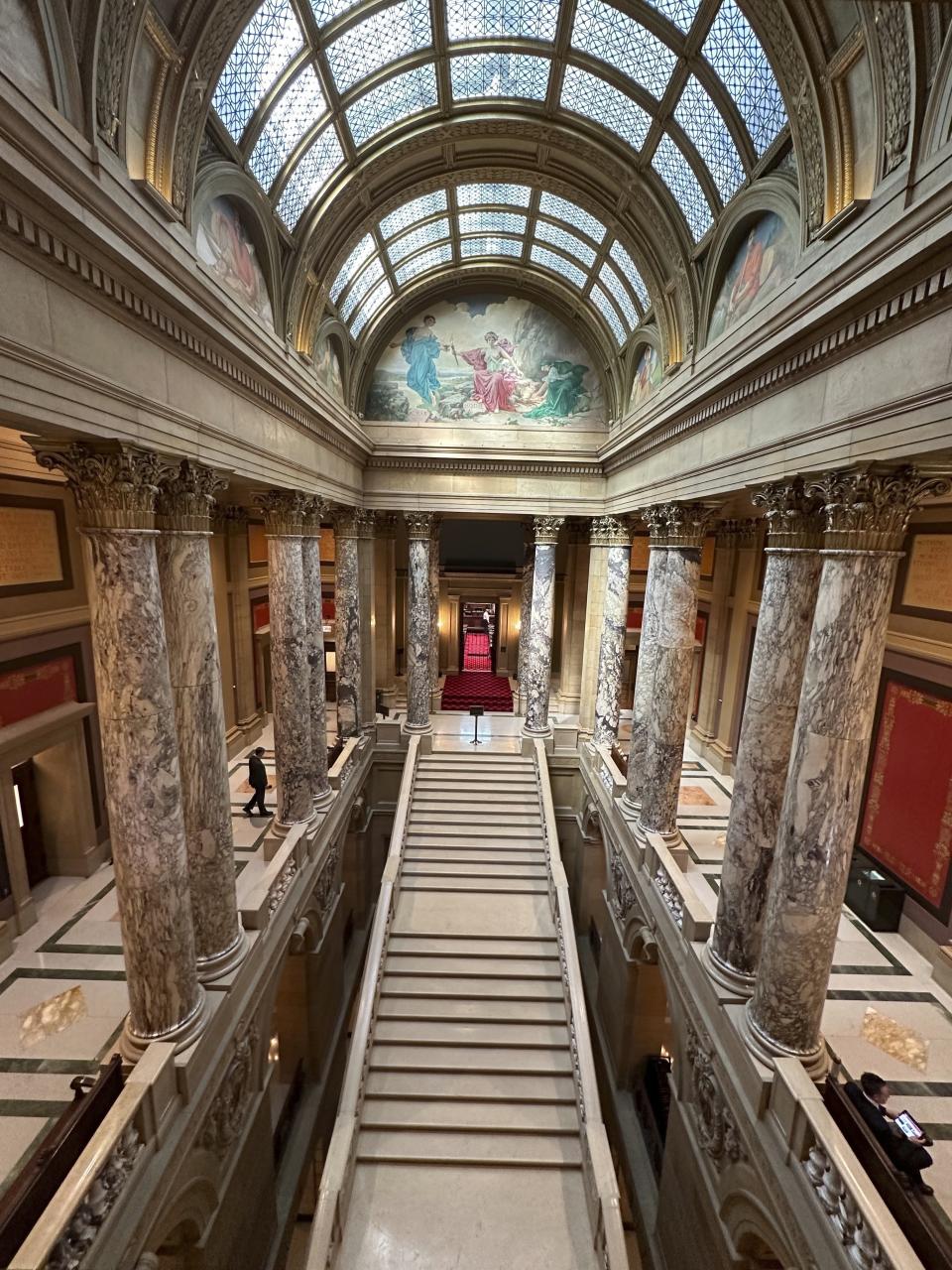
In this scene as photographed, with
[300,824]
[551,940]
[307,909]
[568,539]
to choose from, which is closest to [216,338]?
[300,824]

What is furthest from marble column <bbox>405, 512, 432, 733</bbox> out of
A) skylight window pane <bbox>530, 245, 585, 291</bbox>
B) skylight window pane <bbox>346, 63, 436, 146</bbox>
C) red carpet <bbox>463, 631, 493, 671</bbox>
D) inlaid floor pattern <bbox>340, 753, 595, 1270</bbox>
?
red carpet <bbox>463, 631, 493, 671</bbox>

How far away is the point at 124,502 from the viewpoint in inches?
202

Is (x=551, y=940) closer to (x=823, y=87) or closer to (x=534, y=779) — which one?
(x=534, y=779)

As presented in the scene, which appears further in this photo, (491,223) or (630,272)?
(491,223)

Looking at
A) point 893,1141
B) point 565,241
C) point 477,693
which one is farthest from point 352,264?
point 477,693

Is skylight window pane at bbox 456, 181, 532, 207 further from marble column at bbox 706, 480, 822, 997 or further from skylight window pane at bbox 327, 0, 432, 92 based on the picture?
marble column at bbox 706, 480, 822, 997

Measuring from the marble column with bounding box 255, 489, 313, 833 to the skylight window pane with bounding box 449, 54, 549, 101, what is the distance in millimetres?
6425

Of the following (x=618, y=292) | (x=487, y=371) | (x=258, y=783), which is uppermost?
(x=618, y=292)

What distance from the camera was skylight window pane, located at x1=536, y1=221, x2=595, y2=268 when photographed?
12359 mm

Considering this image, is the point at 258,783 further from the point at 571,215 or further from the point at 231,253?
the point at 571,215

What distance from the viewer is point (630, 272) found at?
38.1ft

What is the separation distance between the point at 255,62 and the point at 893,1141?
11.7 metres

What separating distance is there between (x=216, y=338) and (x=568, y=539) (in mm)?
14139

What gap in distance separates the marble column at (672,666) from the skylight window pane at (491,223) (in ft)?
24.0
